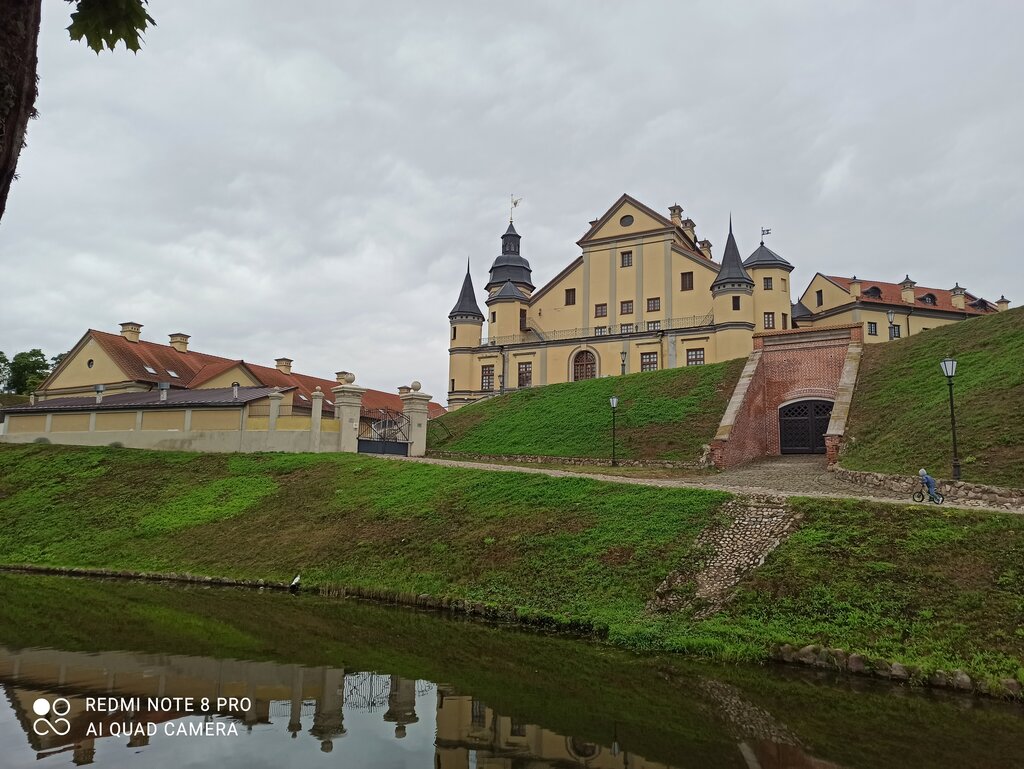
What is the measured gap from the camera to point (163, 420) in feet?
102

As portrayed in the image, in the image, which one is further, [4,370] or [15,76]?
[4,370]

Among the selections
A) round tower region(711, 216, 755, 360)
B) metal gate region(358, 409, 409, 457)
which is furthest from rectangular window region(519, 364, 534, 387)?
metal gate region(358, 409, 409, 457)

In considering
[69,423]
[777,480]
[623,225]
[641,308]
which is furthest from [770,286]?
[69,423]

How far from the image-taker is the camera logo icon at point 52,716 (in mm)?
7302

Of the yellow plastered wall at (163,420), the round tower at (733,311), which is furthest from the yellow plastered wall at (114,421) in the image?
the round tower at (733,311)

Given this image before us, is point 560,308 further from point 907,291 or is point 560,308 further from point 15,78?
point 15,78

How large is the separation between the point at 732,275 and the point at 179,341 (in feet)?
127

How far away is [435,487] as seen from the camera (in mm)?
21844

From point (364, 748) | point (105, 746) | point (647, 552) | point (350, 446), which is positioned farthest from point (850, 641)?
point (350, 446)

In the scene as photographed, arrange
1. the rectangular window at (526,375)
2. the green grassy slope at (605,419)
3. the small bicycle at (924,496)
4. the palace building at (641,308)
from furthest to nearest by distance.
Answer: the rectangular window at (526,375) < the palace building at (641,308) < the green grassy slope at (605,419) < the small bicycle at (924,496)

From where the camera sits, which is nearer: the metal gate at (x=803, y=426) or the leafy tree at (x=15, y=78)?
the leafy tree at (x=15, y=78)

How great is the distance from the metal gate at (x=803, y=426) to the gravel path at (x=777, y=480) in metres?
1.19

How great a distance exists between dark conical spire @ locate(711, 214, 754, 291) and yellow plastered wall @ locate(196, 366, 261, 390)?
3145 centimetres

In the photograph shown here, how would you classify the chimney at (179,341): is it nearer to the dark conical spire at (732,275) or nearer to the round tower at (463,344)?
the round tower at (463,344)
